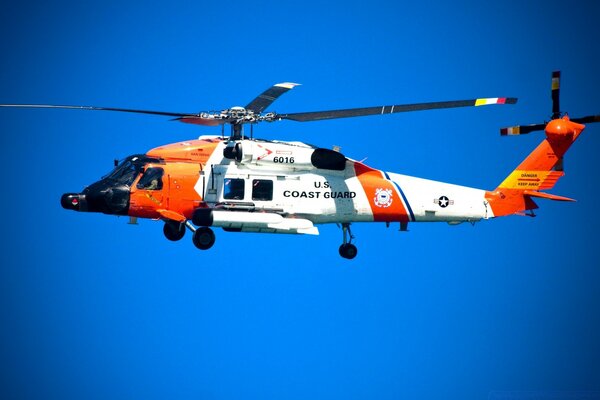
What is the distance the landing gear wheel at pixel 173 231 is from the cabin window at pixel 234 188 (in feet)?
4.39

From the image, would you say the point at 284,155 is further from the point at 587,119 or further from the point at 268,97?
the point at 587,119

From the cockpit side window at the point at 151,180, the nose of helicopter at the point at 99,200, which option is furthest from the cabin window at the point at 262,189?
the nose of helicopter at the point at 99,200

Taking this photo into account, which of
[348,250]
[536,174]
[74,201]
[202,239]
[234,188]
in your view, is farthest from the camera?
[536,174]

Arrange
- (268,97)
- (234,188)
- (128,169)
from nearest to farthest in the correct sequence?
1. (268,97)
2. (128,169)
3. (234,188)

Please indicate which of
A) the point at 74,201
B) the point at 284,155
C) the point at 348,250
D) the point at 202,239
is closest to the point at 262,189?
the point at 284,155

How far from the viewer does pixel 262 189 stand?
85.7 ft

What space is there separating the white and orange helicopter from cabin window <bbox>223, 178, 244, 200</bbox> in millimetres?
22

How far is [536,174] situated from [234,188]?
7565 mm

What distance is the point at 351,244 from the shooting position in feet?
91.4

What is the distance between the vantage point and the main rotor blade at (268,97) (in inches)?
950

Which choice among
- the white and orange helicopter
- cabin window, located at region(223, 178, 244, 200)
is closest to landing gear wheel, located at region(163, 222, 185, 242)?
the white and orange helicopter

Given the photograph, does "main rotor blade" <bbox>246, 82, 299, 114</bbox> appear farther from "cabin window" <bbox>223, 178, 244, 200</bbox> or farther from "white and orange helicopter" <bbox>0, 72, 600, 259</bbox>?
"cabin window" <bbox>223, 178, 244, 200</bbox>

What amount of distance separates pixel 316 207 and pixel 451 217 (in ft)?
11.2

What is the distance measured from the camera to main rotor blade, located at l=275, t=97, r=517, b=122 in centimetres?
2452
